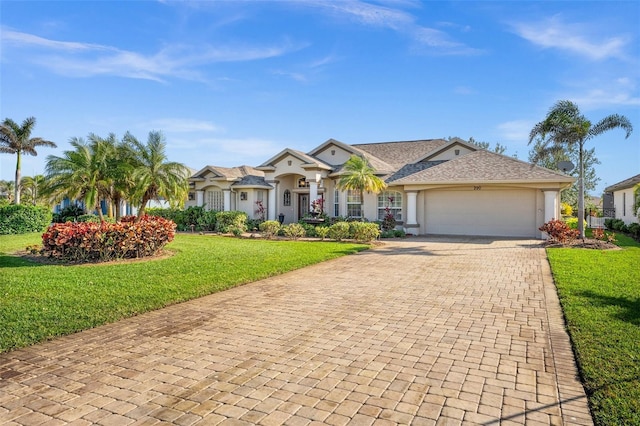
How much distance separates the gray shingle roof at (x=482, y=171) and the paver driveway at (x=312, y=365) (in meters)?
14.2

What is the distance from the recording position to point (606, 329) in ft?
19.3

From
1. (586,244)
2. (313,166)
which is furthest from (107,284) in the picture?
(586,244)

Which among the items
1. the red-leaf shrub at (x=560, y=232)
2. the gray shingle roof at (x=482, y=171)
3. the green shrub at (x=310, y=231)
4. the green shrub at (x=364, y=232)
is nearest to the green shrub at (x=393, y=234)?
the green shrub at (x=364, y=232)

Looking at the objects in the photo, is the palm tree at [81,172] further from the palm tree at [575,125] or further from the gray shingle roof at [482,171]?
the palm tree at [575,125]

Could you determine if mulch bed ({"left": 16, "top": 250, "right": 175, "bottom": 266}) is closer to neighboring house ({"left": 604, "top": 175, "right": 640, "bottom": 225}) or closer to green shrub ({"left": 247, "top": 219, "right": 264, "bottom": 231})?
green shrub ({"left": 247, "top": 219, "right": 264, "bottom": 231})

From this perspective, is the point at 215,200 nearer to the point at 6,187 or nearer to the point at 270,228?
the point at 270,228

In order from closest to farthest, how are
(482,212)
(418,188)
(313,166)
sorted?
1. (482,212)
2. (418,188)
3. (313,166)

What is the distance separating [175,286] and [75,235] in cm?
518

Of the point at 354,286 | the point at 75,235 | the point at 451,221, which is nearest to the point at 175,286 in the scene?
the point at 354,286

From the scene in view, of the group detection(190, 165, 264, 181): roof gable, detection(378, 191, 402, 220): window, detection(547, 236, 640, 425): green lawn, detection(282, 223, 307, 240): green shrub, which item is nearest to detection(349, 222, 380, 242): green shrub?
detection(282, 223, 307, 240): green shrub

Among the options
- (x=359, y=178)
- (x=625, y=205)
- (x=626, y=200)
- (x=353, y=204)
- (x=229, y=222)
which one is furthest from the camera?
(x=625, y=205)

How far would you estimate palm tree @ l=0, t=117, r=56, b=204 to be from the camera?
3406 cm

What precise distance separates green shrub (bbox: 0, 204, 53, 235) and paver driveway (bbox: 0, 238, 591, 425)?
71.3 feet

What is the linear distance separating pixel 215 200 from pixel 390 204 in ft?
44.4
